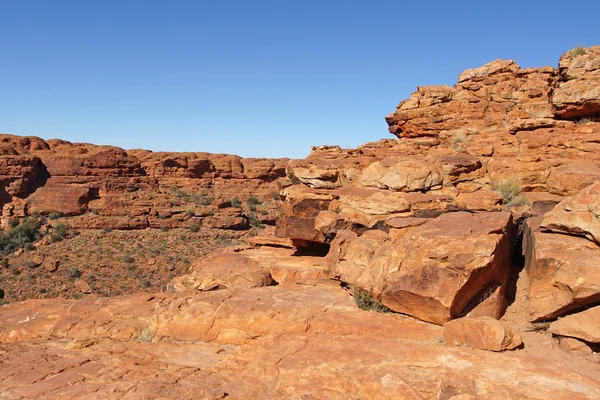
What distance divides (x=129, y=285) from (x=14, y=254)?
1265 cm

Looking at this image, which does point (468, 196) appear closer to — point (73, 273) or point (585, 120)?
point (585, 120)

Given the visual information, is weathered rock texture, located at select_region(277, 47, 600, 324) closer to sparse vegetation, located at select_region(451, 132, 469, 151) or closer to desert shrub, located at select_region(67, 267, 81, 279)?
sparse vegetation, located at select_region(451, 132, 469, 151)

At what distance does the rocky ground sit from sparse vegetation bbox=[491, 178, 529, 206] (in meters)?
0.04

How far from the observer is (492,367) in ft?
17.6

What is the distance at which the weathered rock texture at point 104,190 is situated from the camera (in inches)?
1842

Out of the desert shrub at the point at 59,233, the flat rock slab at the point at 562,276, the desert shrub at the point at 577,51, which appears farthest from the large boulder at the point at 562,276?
the desert shrub at the point at 59,233

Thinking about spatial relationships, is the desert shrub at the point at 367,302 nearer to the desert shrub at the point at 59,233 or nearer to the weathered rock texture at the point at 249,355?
the weathered rock texture at the point at 249,355

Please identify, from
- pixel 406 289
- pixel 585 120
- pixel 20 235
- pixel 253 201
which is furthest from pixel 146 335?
pixel 253 201

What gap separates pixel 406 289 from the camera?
7.45 meters

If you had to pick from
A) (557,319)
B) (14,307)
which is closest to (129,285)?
(14,307)

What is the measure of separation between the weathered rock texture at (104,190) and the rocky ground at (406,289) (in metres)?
33.5

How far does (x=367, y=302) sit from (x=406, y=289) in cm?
103

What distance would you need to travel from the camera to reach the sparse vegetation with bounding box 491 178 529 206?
10.7 meters

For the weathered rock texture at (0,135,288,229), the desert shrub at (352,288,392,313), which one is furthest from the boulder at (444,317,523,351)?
the weathered rock texture at (0,135,288,229)
